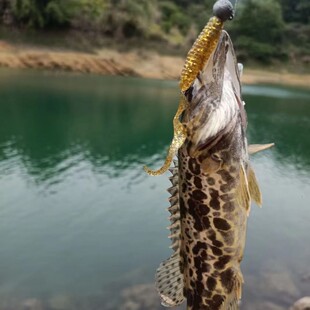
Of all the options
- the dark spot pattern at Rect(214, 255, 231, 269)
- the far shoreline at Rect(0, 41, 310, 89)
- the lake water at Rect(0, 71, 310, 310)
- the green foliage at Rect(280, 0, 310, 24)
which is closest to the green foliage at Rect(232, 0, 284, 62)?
the far shoreline at Rect(0, 41, 310, 89)

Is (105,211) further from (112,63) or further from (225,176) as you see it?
(112,63)

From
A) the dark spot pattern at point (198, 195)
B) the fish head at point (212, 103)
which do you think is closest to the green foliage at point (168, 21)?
the fish head at point (212, 103)

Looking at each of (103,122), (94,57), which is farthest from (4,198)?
(94,57)

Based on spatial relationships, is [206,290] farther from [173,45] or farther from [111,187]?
[173,45]

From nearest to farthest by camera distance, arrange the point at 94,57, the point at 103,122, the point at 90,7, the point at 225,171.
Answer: the point at 225,171, the point at 103,122, the point at 94,57, the point at 90,7

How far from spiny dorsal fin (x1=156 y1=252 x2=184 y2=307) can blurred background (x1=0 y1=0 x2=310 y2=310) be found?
1.70 metres

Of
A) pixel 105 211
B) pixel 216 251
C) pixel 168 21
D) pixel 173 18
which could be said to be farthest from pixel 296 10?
pixel 216 251

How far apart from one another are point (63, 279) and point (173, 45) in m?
42.2

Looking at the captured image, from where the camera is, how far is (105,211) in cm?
1419

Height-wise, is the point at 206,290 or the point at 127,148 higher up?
the point at 206,290

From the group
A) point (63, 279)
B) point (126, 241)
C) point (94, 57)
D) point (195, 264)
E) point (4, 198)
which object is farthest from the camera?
point (94, 57)

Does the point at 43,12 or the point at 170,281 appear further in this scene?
the point at 43,12

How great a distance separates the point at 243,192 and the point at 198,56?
0.80 meters

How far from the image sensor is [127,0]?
49.3 metres
